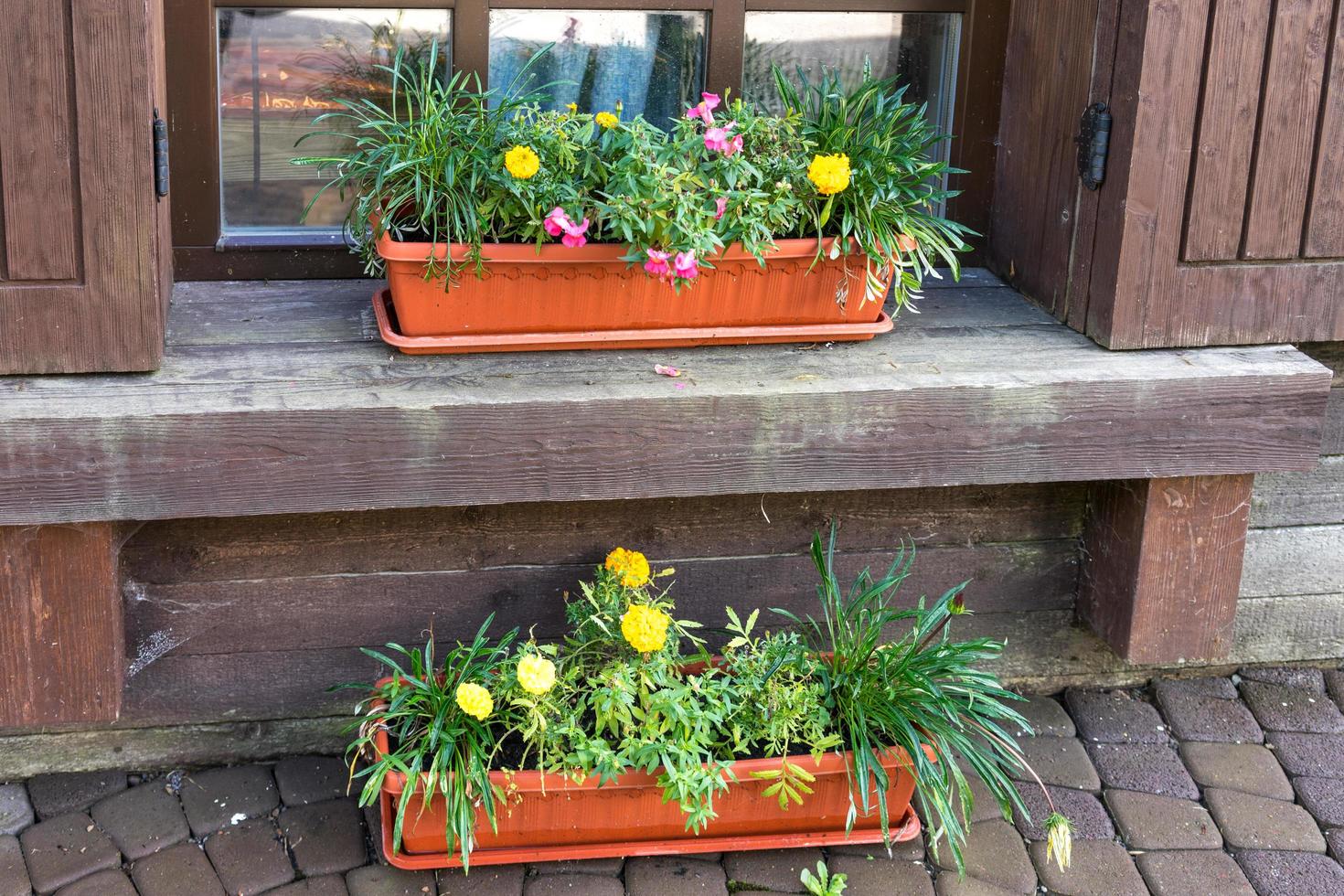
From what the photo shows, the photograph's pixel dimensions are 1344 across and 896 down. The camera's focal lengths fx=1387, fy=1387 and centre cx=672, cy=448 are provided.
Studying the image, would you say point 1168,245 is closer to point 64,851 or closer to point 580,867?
point 580,867

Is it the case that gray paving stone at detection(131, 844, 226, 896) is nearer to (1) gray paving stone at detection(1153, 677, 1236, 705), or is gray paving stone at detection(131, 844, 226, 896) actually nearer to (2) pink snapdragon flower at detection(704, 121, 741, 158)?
(2) pink snapdragon flower at detection(704, 121, 741, 158)

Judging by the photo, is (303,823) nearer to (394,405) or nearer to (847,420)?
(394,405)

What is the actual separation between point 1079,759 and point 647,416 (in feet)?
4.08

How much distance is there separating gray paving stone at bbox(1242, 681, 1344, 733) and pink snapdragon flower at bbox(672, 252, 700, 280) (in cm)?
167

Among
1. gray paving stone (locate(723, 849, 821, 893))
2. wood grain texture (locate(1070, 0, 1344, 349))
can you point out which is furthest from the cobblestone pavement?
wood grain texture (locate(1070, 0, 1344, 349))

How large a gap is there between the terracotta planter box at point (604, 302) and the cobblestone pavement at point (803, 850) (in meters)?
0.96

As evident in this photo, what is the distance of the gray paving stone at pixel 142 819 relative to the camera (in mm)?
2584

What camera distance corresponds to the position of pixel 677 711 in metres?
2.39

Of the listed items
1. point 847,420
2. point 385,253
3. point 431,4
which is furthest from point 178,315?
point 847,420

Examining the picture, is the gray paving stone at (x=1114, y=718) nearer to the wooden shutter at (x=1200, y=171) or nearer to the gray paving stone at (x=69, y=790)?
the wooden shutter at (x=1200, y=171)

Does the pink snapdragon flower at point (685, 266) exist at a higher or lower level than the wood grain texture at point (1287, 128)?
lower

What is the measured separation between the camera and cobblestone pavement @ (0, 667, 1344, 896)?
251 cm

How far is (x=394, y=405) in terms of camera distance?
2.34 m

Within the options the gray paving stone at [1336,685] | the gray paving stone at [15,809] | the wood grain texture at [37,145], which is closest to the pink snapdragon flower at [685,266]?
the wood grain texture at [37,145]
